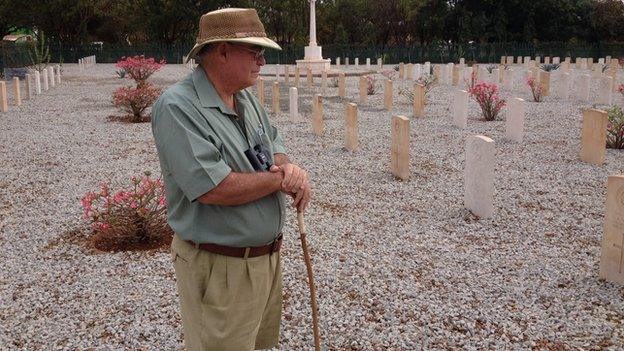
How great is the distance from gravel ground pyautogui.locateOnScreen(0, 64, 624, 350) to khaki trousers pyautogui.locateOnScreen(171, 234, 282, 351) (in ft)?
4.74

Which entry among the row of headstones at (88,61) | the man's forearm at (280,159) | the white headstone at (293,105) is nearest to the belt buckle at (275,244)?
the man's forearm at (280,159)

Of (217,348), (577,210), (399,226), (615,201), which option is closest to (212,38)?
(217,348)

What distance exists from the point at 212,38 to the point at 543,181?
275 inches

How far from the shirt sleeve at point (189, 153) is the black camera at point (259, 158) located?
0.21 metres

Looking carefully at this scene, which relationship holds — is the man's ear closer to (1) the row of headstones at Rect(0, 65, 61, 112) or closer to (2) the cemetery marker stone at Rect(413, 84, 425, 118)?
(2) the cemetery marker stone at Rect(413, 84, 425, 118)

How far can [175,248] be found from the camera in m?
2.47

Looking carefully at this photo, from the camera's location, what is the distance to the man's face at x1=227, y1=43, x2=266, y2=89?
7.73 feet

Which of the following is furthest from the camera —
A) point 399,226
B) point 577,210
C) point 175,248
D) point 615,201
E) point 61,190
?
point 61,190

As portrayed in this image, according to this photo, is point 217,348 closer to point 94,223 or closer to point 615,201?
point 615,201

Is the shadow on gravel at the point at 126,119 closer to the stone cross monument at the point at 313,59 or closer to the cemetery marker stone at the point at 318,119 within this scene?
the cemetery marker stone at the point at 318,119

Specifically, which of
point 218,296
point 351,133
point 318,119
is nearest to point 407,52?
point 318,119

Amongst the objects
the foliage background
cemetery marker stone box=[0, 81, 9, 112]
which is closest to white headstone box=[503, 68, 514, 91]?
cemetery marker stone box=[0, 81, 9, 112]

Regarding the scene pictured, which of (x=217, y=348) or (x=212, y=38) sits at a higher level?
(x=212, y=38)

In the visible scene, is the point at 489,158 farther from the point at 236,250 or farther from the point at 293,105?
the point at 293,105
